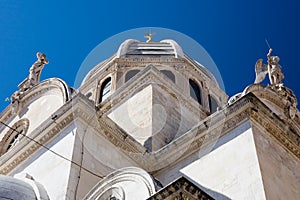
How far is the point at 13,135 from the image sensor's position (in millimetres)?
17594

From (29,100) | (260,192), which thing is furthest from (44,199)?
(29,100)

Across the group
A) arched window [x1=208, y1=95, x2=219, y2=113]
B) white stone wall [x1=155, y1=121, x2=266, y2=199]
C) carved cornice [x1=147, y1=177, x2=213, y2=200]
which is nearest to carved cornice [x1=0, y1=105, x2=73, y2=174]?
white stone wall [x1=155, y1=121, x2=266, y2=199]

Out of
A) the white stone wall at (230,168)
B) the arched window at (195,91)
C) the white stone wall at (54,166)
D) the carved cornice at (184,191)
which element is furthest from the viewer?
the arched window at (195,91)

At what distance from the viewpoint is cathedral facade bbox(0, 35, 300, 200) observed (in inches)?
464

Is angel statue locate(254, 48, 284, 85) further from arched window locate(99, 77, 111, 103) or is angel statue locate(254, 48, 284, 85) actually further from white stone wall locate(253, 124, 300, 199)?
white stone wall locate(253, 124, 300, 199)

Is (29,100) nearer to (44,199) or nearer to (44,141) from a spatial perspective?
(44,141)

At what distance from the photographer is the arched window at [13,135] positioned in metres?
17.2

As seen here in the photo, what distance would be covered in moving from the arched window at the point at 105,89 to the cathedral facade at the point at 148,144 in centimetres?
190

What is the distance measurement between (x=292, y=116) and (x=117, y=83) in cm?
704

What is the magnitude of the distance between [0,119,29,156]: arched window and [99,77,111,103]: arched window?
5117mm

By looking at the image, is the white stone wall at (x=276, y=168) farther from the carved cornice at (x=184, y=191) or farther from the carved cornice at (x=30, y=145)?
the carved cornice at (x=30, y=145)

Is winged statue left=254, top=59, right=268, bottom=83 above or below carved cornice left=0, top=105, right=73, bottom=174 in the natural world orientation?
above

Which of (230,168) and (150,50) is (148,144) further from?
(150,50)

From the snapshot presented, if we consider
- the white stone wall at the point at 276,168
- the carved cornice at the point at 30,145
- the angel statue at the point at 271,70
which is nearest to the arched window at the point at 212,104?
the angel statue at the point at 271,70
